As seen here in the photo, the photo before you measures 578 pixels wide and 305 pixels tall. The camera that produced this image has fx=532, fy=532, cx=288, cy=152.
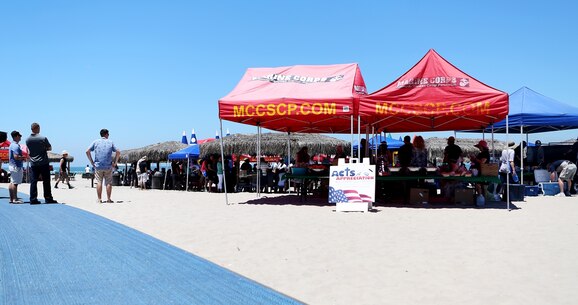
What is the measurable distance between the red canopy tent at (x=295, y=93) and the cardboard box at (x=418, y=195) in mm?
2510

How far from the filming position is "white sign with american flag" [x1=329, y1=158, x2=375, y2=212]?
1133 cm

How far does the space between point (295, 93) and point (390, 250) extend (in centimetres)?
677

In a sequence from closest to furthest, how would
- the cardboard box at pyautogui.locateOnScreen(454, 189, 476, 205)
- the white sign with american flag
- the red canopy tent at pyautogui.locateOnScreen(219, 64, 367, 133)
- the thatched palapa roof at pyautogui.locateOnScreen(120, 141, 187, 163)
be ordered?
the white sign with american flag
the red canopy tent at pyautogui.locateOnScreen(219, 64, 367, 133)
the cardboard box at pyautogui.locateOnScreen(454, 189, 476, 205)
the thatched palapa roof at pyautogui.locateOnScreen(120, 141, 187, 163)

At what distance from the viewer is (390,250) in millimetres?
6285

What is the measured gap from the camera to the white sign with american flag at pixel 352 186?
11.3 metres

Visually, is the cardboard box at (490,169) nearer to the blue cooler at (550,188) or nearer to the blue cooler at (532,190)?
the blue cooler at (532,190)

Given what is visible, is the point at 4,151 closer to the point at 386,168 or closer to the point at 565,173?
the point at 386,168

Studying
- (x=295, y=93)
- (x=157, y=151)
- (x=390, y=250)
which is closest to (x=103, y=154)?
(x=295, y=93)

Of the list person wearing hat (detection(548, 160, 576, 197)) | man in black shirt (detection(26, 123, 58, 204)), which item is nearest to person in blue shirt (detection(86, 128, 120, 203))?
man in black shirt (detection(26, 123, 58, 204))

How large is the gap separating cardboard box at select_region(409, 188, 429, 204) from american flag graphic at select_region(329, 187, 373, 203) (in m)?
2.43

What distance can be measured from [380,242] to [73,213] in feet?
20.6

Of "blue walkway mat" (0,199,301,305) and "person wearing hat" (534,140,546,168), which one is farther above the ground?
"person wearing hat" (534,140,546,168)

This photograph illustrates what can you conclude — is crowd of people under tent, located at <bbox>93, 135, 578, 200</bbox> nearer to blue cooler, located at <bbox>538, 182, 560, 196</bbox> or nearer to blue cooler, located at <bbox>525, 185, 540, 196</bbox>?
blue cooler, located at <bbox>538, 182, 560, 196</bbox>

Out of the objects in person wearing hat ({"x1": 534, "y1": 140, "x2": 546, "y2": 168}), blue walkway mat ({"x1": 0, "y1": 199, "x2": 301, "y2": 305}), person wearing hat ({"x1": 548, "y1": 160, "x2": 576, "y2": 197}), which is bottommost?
blue walkway mat ({"x1": 0, "y1": 199, "x2": 301, "y2": 305})
